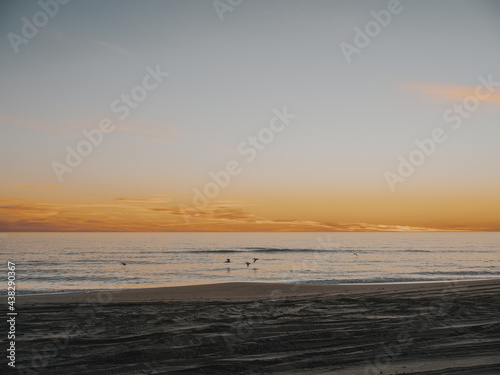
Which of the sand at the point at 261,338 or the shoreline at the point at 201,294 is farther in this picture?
the shoreline at the point at 201,294

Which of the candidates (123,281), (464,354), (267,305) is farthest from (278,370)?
(123,281)

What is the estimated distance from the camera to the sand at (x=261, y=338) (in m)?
6.94

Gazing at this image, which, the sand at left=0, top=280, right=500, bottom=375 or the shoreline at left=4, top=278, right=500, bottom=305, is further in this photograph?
the shoreline at left=4, top=278, right=500, bottom=305

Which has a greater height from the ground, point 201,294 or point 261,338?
point 201,294

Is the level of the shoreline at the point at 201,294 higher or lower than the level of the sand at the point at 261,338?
higher

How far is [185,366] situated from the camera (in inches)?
274

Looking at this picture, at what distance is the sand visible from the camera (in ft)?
22.8

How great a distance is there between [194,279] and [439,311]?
2186cm

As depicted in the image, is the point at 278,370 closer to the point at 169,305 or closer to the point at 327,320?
the point at 327,320

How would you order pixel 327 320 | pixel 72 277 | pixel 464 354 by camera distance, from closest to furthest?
pixel 464 354 → pixel 327 320 → pixel 72 277

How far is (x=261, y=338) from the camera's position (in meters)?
8.66

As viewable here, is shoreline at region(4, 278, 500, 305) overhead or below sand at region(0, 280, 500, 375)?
overhead

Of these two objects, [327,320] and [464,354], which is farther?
[327,320]

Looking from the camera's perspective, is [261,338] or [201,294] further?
[201,294]
